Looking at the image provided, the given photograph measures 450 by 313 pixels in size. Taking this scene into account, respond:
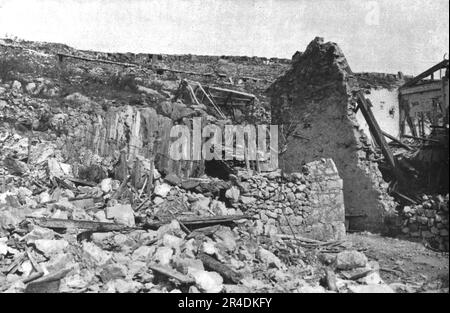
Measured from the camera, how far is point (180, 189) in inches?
308

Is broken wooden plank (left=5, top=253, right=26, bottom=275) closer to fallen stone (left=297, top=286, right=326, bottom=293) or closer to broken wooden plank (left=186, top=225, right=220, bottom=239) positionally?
broken wooden plank (left=186, top=225, right=220, bottom=239)

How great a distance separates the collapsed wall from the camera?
822 cm

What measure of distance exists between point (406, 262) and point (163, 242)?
393 centimetres

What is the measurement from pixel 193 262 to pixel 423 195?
221 inches

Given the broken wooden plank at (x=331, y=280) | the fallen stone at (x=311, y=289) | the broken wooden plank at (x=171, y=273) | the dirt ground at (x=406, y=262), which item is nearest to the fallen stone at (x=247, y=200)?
the dirt ground at (x=406, y=262)

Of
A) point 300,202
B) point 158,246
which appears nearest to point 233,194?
point 300,202

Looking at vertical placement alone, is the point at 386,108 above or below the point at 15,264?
above

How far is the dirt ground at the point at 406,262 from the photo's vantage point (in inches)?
194

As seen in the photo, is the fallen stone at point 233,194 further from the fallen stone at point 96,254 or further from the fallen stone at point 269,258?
the fallen stone at point 96,254

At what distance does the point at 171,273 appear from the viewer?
16.0 ft

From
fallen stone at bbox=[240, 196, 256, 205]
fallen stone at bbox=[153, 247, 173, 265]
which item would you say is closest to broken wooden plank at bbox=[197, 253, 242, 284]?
fallen stone at bbox=[153, 247, 173, 265]

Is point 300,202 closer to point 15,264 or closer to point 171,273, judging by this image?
point 171,273

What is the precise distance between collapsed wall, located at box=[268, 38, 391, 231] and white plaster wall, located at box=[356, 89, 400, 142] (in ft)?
19.2

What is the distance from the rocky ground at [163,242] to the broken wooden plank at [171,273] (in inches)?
0.5
